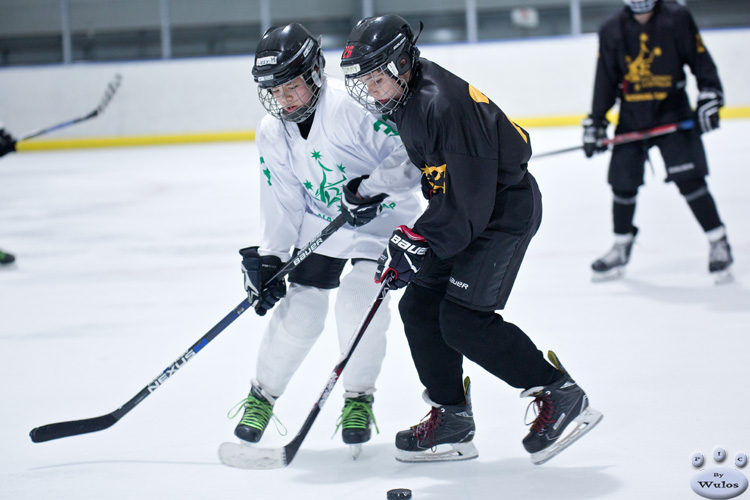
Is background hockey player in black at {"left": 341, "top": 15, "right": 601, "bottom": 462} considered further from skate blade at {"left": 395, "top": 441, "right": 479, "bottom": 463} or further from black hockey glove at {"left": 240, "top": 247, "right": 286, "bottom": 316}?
black hockey glove at {"left": 240, "top": 247, "right": 286, "bottom": 316}

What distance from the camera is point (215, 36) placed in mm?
9781

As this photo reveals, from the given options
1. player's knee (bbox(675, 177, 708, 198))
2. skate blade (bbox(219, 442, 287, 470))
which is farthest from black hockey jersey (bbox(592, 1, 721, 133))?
skate blade (bbox(219, 442, 287, 470))

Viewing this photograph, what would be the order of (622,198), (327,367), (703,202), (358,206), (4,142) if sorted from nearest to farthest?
(358,206) → (327,367) → (703,202) → (622,198) → (4,142)

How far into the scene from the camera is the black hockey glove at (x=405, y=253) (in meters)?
1.64

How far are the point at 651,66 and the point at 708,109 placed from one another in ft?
0.89

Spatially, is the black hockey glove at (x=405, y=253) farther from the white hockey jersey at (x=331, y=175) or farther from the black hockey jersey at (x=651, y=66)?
the black hockey jersey at (x=651, y=66)

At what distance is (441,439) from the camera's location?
179 centimetres

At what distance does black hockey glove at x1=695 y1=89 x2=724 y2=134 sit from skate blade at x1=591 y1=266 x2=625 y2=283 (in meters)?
0.59

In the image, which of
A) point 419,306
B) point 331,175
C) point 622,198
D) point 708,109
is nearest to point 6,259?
point 331,175

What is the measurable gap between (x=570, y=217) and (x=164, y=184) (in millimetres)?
3046

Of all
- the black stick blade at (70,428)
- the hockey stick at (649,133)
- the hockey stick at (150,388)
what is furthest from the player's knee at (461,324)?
the hockey stick at (649,133)

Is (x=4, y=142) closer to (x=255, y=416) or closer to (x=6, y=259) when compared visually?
(x=6, y=259)

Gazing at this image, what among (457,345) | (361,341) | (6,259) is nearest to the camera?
(457,345)

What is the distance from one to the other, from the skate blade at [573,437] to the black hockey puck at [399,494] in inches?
10.9
